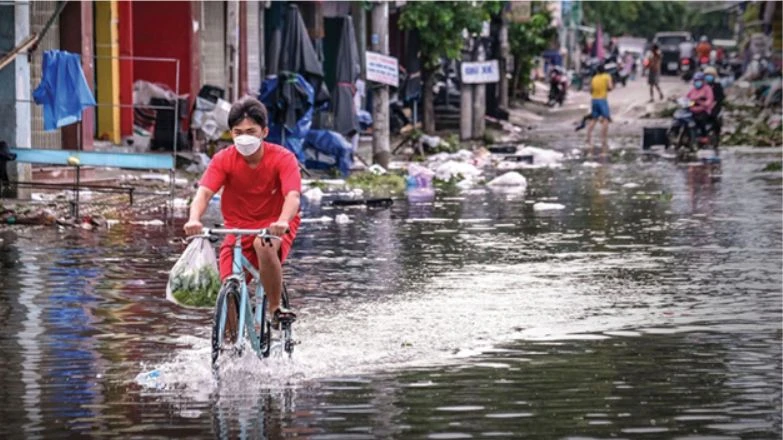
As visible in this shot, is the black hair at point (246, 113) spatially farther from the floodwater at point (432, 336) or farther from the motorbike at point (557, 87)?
the motorbike at point (557, 87)

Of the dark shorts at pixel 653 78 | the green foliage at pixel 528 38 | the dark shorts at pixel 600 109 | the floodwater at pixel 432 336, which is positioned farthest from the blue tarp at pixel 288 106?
the dark shorts at pixel 653 78

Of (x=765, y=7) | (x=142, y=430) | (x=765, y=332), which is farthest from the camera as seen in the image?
(x=765, y=7)

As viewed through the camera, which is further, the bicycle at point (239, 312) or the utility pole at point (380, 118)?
the utility pole at point (380, 118)

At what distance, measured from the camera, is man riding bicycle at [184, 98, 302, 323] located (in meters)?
9.73

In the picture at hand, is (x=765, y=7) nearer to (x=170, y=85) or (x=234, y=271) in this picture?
(x=170, y=85)

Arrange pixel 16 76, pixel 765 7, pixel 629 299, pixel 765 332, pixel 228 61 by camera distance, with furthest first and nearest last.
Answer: pixel 765 7, pixel 228 61, pixel 16 76, pixel 629 299, pixel 765 332

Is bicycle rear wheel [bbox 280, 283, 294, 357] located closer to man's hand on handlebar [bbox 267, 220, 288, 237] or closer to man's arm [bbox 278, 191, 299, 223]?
man's arm [bbox 278, 191, 299, 223]

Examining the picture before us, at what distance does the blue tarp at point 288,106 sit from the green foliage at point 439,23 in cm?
942

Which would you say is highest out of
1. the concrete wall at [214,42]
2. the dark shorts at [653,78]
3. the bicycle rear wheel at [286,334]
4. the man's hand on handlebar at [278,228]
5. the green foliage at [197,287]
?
the concrete wall at [214,42]

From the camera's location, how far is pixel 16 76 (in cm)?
2073

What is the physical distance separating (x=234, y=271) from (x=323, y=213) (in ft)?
38.2

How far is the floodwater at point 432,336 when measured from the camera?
340 inches

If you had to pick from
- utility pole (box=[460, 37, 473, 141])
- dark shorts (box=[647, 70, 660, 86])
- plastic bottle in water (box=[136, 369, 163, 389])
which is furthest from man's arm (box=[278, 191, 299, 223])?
dark shorts (box=[647, 70, 660, 86])

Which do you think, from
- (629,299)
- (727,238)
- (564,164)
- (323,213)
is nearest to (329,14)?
(564,164)
